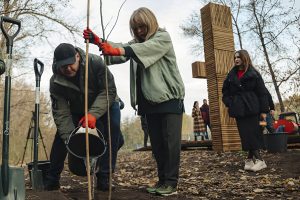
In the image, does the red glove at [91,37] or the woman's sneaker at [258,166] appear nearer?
the red glove at [91,37]

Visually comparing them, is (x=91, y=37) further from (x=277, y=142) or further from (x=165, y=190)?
(x=277, y=142)

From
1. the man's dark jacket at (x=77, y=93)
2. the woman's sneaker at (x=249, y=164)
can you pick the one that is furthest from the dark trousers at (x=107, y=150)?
the woman's sneaker at (x=249, y=164)

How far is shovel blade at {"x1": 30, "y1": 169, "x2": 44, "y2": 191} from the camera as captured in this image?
12.8ft

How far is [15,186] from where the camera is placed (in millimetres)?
2762

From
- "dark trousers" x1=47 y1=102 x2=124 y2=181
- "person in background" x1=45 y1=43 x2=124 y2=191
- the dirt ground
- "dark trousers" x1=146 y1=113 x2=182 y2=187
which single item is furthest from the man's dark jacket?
the dirt ground

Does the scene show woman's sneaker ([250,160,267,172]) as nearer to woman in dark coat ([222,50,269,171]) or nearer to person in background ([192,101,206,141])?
woman in dark coat ([222,50,269,171])

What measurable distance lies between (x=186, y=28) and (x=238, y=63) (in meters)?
13.0

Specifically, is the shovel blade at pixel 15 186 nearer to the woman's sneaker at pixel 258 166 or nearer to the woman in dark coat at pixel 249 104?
the woman in dark coat at pixel 249 104

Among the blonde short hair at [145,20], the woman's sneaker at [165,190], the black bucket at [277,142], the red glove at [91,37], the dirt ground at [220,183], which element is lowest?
the dirt ground at [220,183]

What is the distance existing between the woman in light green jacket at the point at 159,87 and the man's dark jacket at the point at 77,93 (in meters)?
0.17

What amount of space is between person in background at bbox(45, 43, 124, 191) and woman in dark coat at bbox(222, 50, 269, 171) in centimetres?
213

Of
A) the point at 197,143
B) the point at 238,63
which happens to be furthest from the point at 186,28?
the point at 238,63

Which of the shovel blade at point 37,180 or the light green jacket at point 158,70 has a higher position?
the light green jacket at point 158,70

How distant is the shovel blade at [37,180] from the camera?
3.91 metres
